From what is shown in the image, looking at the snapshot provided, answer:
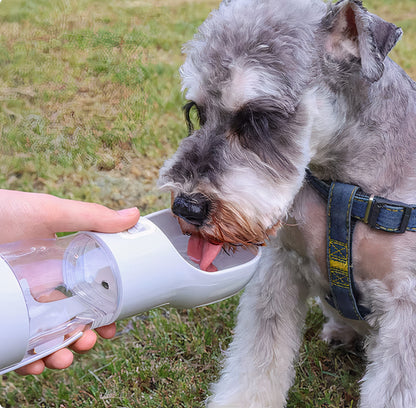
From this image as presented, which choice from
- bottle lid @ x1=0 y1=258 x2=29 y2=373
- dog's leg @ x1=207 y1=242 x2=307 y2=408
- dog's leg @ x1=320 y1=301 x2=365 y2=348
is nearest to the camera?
bottle lid @ x1=0 y1=258 x2=29 y2=373

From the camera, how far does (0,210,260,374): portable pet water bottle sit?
6.37ft

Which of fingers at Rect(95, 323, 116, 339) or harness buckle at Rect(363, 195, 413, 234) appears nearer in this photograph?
harness buckle at Rect(363, 195, 413, 234)

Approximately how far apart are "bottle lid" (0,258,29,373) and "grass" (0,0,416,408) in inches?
38.6

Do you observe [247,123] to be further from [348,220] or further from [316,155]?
[348,220]

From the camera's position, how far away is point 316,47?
86.2 inches

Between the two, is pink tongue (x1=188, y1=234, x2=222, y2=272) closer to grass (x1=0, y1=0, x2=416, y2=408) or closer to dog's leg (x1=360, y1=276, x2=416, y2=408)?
dog's leg (x1=360, y1=276, x2=416, y2=408)

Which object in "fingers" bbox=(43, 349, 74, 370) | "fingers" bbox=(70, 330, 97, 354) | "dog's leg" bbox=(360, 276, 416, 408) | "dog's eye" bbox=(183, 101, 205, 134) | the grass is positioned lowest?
the grass

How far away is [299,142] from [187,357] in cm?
148

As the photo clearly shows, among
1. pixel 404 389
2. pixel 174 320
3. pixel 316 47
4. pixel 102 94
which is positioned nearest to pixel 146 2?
pixel 102 94

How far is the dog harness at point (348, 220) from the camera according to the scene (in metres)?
2.17

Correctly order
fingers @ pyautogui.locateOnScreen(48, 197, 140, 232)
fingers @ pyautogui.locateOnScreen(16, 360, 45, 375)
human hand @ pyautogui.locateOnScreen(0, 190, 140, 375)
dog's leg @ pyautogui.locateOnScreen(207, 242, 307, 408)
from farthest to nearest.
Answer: dog's leg @ pyautogui.locateOnScreen(207, 242, 307, 408) < fingers @ pyautogui.locateOnScreen(16, 360, 45, 375) < human hand @ pyautogui.locateOnScreen(0, 190, 140, 375) < fingers @ pyautogui.locateOnScreen(48, 197, 140, 232)

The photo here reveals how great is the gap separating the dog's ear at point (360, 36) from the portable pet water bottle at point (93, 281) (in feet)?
2.81

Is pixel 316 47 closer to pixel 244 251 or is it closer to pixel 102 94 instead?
pixel 244 251

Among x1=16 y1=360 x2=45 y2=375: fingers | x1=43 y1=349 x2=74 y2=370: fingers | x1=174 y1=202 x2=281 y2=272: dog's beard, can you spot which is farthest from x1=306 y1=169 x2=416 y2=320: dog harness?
x1=16 y1=360 x2=45 y2=375: fingers
